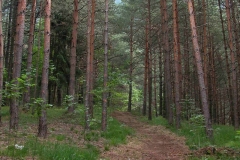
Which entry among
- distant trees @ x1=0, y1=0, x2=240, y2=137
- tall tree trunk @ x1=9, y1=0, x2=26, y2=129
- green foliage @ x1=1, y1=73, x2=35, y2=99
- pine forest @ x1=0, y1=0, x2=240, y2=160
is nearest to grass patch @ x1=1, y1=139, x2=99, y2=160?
pine forest @ x1=0, y1=0, x2=240, y2=160

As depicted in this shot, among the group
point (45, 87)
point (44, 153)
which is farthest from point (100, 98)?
point (44, 153)

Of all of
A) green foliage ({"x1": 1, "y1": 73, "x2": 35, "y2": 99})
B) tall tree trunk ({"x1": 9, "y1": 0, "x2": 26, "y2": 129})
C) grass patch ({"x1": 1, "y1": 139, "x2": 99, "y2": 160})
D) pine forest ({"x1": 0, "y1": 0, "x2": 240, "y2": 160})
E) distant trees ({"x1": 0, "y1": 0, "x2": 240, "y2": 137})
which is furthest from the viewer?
distant trees ({"x1": 0, "y1": 0, "x2": 240, "y2": 137})

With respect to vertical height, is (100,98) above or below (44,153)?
above

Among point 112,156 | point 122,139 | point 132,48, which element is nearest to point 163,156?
point 112,156

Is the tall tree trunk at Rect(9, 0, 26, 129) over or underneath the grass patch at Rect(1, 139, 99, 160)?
over

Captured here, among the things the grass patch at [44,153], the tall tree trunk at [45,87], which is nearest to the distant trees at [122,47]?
the tall tree trunk at [45,87]

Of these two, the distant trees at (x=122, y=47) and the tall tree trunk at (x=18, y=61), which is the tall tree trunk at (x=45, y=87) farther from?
the tall tree trunk at (x=18, y=61)

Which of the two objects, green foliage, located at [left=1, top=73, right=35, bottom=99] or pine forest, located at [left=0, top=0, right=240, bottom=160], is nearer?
green foliage, located at [left=1, top=73, right=35, bottom=99]

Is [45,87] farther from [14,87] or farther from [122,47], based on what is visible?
[122,47]

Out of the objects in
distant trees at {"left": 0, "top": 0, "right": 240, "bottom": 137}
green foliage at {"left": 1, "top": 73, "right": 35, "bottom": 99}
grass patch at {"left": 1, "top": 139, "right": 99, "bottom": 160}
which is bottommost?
grass patch at {"left": 1, "top": 139, "right": 99, "bottom": 160}

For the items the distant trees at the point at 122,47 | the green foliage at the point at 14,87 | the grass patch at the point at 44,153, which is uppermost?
the distant trees at the point at 122,47

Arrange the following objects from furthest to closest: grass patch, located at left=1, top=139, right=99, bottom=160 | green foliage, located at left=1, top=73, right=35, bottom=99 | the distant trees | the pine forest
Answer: the distant trees → the pine forest → green foliage, located at left=1, top=73, right=35, bottom=99 → grass patch, located at left=1, top=139, right=99, bottom=160

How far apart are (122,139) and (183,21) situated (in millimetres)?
14643

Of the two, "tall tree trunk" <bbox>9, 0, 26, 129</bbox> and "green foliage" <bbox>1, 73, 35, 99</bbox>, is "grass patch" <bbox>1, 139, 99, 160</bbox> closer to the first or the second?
"green foliage" <bbox>1, 73, 35, 99</bbox>
